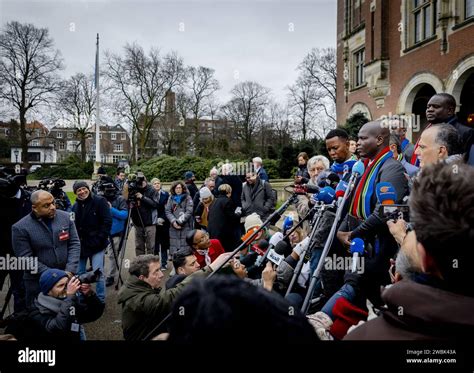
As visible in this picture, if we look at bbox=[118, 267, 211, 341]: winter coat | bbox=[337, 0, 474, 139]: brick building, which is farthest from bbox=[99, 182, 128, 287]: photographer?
bbox=[337, 0, 474, 139]: brick building

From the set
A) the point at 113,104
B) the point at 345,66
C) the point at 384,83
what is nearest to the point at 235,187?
the point at 384,83

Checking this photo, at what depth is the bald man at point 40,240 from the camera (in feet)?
12.3

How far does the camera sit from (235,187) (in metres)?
7.60

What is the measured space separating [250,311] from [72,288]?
2.44 meters

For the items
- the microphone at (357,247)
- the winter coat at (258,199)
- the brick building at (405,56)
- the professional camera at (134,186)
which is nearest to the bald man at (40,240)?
the professional camera at (134,186)

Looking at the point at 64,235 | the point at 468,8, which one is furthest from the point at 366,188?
the point at 468,8

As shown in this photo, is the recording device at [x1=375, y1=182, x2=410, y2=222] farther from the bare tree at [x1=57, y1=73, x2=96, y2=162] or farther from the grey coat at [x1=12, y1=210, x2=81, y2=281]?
the bare tree at [x1=57, y1=73, x2=96, y2=162]

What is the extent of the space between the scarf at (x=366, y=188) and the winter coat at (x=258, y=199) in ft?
11.6

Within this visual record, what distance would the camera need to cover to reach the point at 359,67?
1823cm

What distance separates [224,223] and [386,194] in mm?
3711

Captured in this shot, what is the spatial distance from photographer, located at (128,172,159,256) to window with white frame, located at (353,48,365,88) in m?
14.1

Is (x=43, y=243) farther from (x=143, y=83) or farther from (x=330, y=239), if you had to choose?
(x=143, y=83)

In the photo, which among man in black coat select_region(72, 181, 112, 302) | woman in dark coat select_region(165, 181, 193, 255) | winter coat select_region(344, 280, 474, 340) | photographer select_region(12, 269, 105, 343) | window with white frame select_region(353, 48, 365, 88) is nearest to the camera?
winter coat select_region(344, 280, 474, 340)

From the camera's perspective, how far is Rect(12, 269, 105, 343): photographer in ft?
9.02
